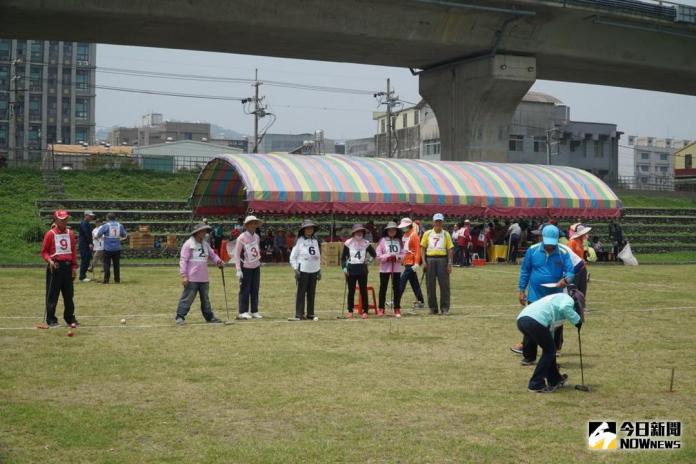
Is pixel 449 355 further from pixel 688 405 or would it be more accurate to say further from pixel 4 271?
pixel 4 271

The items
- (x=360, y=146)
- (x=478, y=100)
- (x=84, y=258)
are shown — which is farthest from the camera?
(x=360, y=146)

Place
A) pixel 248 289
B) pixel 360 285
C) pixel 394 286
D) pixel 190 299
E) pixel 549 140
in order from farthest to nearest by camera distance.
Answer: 1. pixel 549 140
2. pixel 394 286
3. pixel 360 285
4. pixel 248 289
5. pixel 190 299

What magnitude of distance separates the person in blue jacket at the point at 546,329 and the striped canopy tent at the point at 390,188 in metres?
24.2

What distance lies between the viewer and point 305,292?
17656mm

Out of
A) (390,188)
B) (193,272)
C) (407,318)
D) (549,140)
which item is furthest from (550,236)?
(549,140)

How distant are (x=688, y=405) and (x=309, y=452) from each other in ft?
14.5

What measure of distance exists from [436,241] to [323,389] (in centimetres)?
841

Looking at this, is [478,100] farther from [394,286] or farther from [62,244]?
[62,244]

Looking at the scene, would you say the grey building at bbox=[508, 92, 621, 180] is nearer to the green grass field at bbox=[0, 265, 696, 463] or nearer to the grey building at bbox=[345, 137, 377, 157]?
the grey building at bbox=[345, 137, 377, 157]

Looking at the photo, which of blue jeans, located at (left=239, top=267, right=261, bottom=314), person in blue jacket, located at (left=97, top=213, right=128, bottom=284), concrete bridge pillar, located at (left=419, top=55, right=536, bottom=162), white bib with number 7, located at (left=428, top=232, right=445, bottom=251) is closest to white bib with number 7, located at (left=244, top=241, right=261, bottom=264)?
blue jeans, located at (left=239, top=267, right=261, bottom=314)

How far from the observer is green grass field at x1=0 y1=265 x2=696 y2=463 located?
7875 mm

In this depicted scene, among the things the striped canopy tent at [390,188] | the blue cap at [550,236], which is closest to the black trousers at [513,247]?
the striped canopy tent at [390,188]

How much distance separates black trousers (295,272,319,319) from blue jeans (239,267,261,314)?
2.76 ft

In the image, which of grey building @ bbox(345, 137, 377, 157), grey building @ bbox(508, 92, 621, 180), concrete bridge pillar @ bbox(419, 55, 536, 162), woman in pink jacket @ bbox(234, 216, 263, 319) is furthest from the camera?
grey building @ bbox(345, 137, 377, 157)
